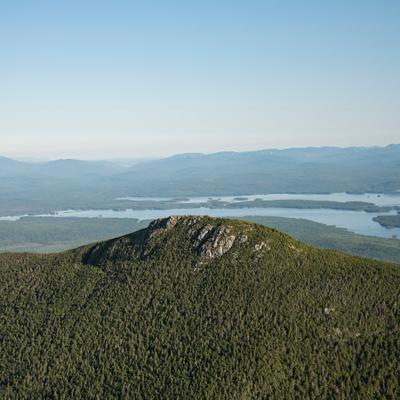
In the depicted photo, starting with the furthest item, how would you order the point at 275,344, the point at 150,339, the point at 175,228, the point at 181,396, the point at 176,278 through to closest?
the point at 175,228 → the point at 176,278 → the point at 150,339 → the point at 275,344 → the point at 181,396

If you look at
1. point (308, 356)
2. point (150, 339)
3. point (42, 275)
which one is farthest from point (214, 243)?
point (42, 275)

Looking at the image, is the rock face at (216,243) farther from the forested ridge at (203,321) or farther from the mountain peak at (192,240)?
the forested ridge at (203,321)

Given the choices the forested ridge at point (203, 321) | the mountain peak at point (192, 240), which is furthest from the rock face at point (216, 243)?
the forested ridge at point (203, 321)

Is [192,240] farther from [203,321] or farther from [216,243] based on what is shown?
[203,321]

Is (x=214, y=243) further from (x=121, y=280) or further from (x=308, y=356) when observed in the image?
(x=308, y=356)

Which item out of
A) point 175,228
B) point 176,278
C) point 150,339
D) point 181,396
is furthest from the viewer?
point 175,228

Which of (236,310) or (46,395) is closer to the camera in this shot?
(46,395)

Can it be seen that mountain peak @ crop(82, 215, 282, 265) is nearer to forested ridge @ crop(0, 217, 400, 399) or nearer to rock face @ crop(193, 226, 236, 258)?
rock face @ crop(193, 226, 236, 258)

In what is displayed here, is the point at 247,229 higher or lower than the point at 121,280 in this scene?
higher
